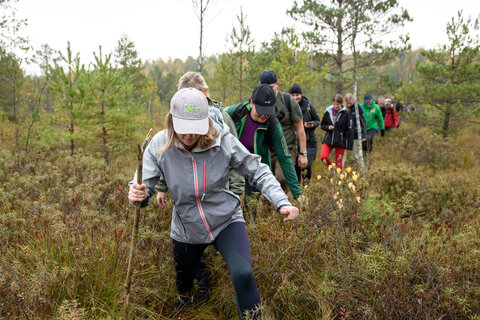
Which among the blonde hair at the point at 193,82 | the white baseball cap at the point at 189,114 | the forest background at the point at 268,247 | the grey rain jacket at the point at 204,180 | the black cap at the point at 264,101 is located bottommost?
the forest background at the point at 268,247

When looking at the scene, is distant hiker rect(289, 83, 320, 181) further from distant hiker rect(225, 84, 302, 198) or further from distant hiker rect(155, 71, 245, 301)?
distant hiker rect(155, 71, 245, 301)

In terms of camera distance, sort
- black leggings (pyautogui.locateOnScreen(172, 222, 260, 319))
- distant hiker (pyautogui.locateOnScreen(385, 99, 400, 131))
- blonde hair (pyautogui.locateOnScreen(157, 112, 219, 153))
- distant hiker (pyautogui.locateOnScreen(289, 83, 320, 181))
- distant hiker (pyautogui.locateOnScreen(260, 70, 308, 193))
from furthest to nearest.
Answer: distant hiker (pyautogui.locateOnScreen(385, 99, 400, 131))
distant hiker (pyautogui.locateOnScreen(289, 83, 320, 181))
distant hiker (pyautogui.locateOnScreen(260, 70, 308, 193))
blonde hair (pyautogui.locateOnScreen(157, 112, 219, 153))
black leggings (pyautogui.locateOnScreen(172, 222, 260, 319))

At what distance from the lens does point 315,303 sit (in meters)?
2.28

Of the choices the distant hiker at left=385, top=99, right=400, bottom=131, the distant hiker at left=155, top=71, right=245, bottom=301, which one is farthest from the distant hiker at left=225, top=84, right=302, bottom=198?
the distant hiker at left=385, top=99, right=400, bottom=131

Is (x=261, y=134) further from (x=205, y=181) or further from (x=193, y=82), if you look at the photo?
(x=205, y=181)

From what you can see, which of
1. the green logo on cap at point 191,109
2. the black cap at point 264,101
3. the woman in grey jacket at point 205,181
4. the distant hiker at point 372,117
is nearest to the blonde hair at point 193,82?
the black cap at point 264,101

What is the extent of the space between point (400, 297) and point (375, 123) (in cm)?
735

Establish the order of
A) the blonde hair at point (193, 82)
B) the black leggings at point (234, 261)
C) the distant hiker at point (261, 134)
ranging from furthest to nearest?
the distant hiker at point (261, 134), the blonde hair at point (193, 82), the black leggings at point (234, 261)

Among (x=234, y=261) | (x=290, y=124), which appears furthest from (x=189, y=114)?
(x=290, y=124)

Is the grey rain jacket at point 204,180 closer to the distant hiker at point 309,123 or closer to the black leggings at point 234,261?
the black leggings at point 234,261

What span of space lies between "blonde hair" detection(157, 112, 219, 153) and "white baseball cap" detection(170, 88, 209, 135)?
0.26 ft

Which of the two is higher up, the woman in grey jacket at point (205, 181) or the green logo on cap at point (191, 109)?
the green logo on cap at point (191, 109)

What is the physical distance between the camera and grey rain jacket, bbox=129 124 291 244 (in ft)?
6.66

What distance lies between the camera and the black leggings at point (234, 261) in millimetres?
1885
